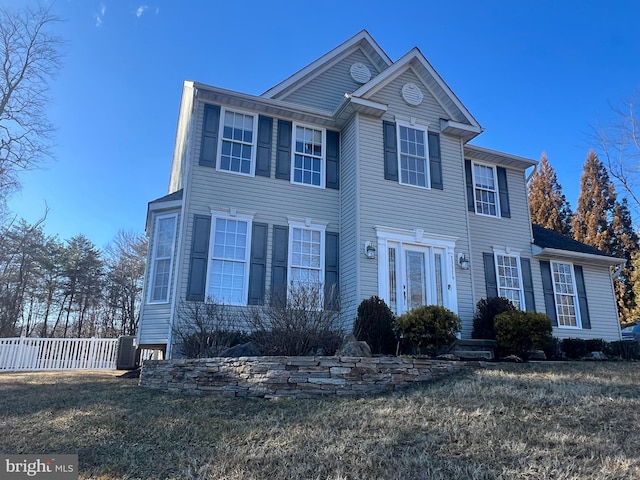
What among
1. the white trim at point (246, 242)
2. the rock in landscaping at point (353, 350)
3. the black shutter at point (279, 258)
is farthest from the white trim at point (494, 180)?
the rock in landscaping at point (353, 350)

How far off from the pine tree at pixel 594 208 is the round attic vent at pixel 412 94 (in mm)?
20191

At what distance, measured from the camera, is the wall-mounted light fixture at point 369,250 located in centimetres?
989

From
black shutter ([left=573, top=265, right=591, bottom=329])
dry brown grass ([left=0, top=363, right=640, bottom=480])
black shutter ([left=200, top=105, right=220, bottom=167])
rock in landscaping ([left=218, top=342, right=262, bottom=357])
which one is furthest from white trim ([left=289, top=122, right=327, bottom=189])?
black shutter ([left=573, top=265, right=591, bottom=329])

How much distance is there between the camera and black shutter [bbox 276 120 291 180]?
35.3 ft

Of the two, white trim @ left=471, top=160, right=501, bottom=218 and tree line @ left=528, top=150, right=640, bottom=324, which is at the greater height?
tree line @ left=528, top=150, right=640, bottom=324

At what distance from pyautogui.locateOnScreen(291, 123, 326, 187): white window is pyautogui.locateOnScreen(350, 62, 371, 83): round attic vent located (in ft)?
7.47

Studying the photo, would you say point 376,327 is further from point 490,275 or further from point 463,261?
point 490,275

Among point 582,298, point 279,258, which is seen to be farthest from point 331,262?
point 582,298

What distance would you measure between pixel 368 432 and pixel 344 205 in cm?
695

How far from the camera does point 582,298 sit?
517 inches

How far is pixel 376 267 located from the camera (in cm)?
998

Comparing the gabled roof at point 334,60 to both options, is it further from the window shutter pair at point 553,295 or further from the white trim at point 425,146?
the window shutter pair at point 553,295

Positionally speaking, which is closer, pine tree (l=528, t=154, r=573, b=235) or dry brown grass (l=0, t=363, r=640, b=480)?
dry brown grass (l=0, t=363, r=640, b=480)

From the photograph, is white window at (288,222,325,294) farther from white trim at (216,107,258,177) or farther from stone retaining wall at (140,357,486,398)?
stone retaining wall at (140,357,486,398)
